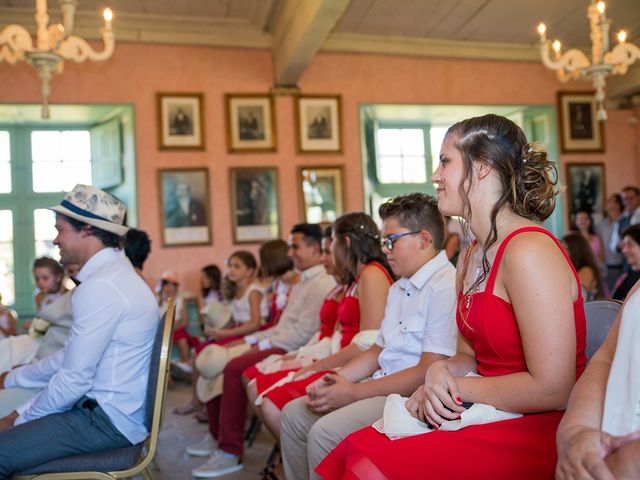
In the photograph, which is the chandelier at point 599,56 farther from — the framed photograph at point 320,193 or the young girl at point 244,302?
the young girl at point 244,302

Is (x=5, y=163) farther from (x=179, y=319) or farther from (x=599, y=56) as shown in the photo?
(x=599, y=56)

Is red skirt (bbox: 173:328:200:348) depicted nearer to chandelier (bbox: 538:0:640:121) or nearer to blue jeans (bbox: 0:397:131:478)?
blue jeans (bbox: 0:397:131:478)

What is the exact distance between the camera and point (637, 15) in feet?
22.7

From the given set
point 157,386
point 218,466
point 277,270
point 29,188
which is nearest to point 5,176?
point 29,188

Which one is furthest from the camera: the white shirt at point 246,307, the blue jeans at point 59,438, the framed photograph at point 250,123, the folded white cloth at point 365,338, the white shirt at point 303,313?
the framed photograph at point 250,123

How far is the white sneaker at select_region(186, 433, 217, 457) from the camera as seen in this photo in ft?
12.8

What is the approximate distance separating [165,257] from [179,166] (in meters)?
1.05

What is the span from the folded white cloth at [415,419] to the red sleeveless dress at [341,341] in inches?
45.2

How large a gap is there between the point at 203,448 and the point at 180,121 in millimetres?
4076

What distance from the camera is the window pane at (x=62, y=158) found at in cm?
812

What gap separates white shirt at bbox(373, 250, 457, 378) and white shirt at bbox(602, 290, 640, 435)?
93 cm

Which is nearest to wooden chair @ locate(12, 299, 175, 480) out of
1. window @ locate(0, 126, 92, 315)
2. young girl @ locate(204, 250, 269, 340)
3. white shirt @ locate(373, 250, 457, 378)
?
white shirt @ locate(373, 250, 457, 378)

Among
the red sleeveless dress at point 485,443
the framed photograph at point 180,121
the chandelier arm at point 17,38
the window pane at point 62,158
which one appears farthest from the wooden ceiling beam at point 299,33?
the red sleeveless dress at point 485,443

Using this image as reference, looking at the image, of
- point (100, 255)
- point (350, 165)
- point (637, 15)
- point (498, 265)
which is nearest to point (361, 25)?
point (350, 165)
